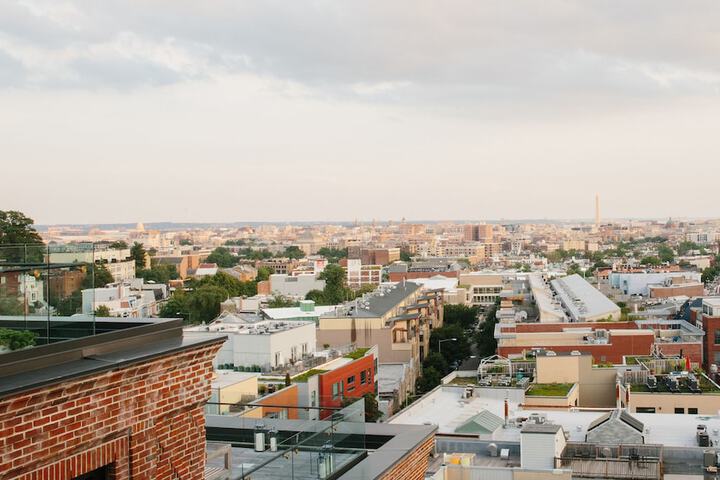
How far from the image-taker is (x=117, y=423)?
5648 mm

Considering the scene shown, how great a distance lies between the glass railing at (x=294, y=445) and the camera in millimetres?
8000

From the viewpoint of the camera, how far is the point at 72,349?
5.53 m

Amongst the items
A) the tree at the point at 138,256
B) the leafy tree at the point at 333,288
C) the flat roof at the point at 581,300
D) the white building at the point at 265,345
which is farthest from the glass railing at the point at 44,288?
the tree at the point at 138,256

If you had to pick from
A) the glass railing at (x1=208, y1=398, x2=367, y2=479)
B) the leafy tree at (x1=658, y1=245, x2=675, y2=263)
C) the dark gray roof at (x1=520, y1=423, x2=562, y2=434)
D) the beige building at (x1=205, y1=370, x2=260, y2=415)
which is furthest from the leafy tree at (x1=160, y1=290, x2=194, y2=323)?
the leafy tree at (x1=658, y1=245, x2=675, y2=263)

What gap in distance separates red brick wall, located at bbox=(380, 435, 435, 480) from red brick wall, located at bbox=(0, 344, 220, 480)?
3318 millimetres

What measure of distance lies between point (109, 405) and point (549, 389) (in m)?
32.0

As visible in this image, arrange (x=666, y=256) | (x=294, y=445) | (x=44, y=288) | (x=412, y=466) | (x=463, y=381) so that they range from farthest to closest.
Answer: (x=666, y=256) → (x=463, y=381) → (x=412, y=466) → (x=294, y=445) → (x=44, y=288)

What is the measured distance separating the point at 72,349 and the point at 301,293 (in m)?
105

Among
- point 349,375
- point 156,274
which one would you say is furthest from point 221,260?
point 349,375

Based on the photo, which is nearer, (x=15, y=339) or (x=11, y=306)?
(x=15, y=339)

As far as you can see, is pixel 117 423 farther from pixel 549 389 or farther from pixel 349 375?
pixel 349 375

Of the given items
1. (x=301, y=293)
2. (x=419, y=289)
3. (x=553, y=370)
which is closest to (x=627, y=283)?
(x=419, y=289)

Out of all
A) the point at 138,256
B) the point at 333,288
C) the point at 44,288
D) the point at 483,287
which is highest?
the point at 44,288

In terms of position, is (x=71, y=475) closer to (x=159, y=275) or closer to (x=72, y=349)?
(x=72, y=349)
